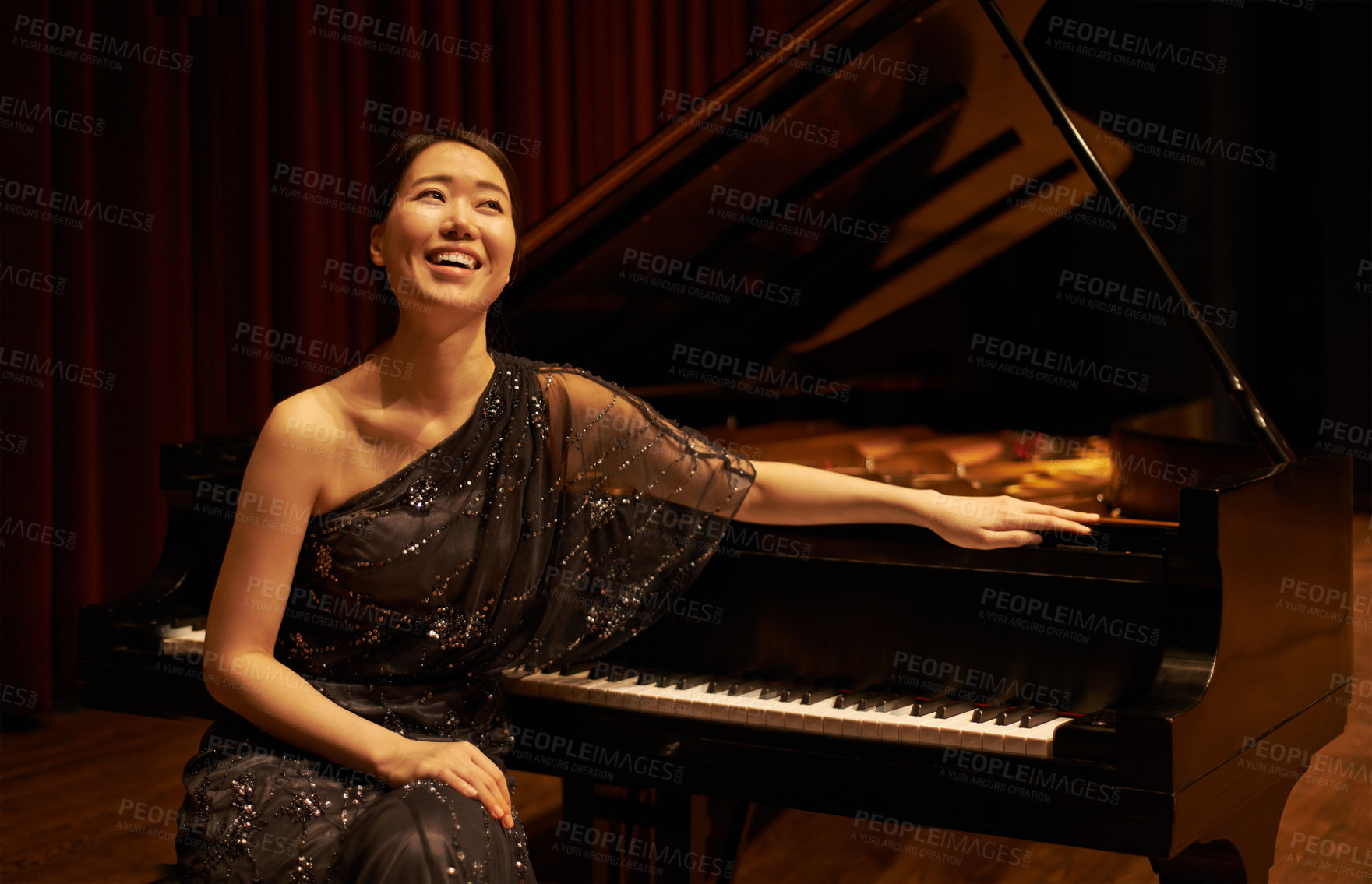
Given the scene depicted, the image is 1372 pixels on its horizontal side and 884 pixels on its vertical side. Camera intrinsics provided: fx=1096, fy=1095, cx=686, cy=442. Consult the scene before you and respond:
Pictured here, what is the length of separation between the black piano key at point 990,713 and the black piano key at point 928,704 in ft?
0.19

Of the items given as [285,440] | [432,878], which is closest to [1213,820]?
[432,878]

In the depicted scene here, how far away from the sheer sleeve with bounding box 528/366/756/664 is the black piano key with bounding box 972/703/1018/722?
49 centimetres

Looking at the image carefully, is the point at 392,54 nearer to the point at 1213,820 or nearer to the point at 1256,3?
the point at 1256,3

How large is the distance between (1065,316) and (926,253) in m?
2.49

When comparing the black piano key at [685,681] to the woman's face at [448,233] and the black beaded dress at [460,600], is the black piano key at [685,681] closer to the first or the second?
the black beaded dress at [460,600]

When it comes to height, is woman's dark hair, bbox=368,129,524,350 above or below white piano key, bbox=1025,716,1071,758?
above

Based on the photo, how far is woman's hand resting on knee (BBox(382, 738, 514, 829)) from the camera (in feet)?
4.59

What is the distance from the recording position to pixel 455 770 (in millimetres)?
1408

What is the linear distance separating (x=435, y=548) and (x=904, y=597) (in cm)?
75

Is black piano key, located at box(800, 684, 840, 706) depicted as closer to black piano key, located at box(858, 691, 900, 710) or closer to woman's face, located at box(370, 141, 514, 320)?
black piano key, located at box(858, 691, 900, 710)

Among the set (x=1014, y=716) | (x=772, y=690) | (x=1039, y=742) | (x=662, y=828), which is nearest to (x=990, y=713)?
(x=1014, y=716)

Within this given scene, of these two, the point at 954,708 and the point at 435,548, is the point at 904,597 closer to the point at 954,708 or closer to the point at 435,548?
the point at 954,708

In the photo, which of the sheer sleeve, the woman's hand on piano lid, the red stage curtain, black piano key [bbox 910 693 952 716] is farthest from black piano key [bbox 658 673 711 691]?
the red stage curtain

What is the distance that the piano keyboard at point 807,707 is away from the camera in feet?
5.05
